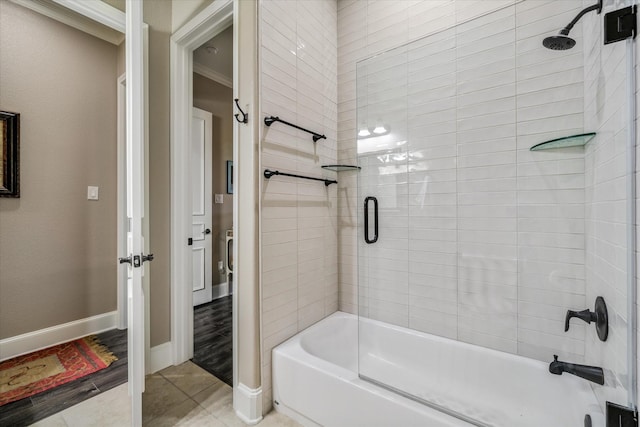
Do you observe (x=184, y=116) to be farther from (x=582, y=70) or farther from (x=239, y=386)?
(x=582, y=70)

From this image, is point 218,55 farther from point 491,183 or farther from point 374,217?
point 491,183

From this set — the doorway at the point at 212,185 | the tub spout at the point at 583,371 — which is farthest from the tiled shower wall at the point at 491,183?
the doorway at the point at 212,185

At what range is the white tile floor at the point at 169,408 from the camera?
145 cm

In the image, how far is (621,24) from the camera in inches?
31.0

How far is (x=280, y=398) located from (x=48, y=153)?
1.93m

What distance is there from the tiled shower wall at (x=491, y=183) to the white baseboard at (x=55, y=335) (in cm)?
171

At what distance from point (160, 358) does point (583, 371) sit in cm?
246

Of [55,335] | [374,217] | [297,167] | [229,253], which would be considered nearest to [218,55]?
[297,167]

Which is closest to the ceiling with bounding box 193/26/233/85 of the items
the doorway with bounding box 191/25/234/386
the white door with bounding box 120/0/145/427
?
the doorway with bounding box 191/25/234/386

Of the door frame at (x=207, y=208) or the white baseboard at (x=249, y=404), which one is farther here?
the door frame at (x=207, y=208)

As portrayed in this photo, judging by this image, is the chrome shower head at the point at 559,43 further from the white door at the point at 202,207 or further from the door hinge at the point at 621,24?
the white door at the point at 202,207

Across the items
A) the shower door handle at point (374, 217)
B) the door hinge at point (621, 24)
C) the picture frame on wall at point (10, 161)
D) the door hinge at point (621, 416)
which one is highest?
the door hinge at point (621, 24)

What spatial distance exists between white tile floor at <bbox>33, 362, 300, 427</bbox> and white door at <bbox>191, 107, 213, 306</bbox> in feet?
4.81

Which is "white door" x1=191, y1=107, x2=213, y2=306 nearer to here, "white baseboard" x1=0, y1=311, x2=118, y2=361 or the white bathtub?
"white baseboard" x1=0, y1=311, x2=118, y2=361
